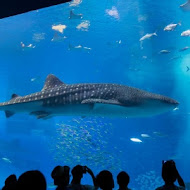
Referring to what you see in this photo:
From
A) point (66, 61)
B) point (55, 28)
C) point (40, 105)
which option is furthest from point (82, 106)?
point (66, 61)

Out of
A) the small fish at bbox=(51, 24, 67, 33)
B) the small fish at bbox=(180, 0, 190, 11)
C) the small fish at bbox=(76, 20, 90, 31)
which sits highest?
the small fish at bbox=(51, 24, 67, 33)

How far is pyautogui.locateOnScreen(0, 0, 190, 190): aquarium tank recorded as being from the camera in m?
16.1

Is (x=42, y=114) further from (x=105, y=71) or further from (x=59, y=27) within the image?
(x=105, y=71)

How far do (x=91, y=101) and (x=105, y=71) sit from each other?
709 inches

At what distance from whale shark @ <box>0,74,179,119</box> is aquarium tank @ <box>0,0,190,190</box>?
10.2 m

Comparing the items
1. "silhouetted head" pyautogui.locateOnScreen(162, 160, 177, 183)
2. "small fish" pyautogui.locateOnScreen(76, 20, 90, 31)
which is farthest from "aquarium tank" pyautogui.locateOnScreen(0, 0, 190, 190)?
"silhouetted head" pyautogui.locateOnScreen(162, 160, 177, 183)

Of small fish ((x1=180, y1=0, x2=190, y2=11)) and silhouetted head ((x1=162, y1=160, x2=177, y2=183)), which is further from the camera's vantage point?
small fish ((x1=180, y1=0, x2=190, y2=11))

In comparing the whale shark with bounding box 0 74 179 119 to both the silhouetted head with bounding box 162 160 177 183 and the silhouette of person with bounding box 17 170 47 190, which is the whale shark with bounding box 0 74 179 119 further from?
the silhouette of person with bounding box 17 170 47 190

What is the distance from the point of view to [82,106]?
197 inches

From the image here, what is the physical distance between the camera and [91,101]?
4.77 metres

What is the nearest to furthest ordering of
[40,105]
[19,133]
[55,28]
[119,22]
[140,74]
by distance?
[40,105] < [119,22] < [55,28] < [140,74] < [19,133]

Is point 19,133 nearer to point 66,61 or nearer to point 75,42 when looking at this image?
point 66,61

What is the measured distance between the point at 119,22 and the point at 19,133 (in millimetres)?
12433

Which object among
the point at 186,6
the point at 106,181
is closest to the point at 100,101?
the point at 106,181
